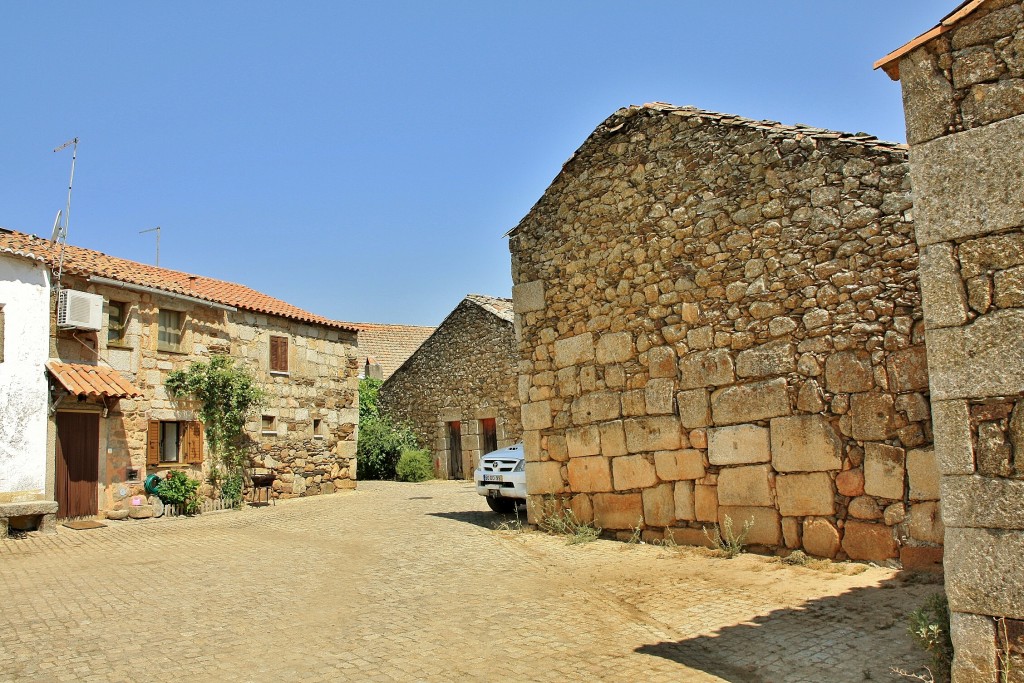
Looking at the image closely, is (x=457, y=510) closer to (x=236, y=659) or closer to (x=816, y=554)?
(x=816, y=554)

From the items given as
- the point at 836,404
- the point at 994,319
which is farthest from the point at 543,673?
the point at 836,404

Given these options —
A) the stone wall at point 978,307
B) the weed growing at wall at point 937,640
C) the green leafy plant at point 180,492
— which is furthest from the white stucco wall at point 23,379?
the stone wall at point 978,307

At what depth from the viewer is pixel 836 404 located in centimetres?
754

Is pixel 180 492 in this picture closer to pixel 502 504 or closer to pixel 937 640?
pixel 502 504

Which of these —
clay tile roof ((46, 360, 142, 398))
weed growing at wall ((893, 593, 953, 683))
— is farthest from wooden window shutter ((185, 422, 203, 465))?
weed growing at wall ((893, 593, 953, 683))

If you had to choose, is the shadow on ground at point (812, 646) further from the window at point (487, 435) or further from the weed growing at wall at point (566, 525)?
the window at point (487, 435)

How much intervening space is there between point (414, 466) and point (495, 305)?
5198 millimetres

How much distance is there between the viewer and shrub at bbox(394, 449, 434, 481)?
22547 millimetres

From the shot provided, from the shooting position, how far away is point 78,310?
13.5m

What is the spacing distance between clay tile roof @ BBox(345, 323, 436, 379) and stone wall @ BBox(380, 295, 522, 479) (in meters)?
9.61

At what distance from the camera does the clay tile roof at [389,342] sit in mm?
33844

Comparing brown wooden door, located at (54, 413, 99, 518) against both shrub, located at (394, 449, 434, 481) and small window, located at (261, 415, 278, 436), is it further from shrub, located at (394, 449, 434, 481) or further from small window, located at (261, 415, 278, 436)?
shrub, located at (394, 449, 434, 481)

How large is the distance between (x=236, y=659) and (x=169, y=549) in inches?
218

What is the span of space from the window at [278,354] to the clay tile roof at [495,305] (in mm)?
5730
